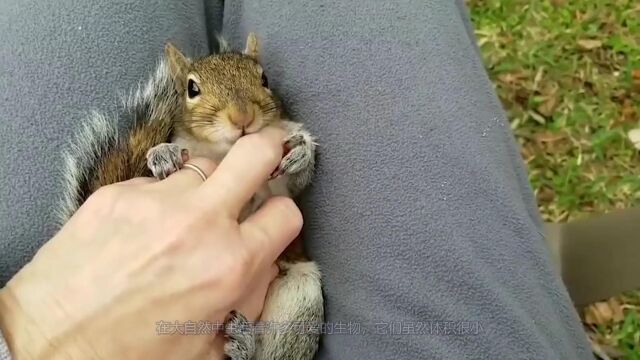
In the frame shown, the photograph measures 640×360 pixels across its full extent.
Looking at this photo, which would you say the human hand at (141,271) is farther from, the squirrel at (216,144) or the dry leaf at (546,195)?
the dry leaf at (546,195)

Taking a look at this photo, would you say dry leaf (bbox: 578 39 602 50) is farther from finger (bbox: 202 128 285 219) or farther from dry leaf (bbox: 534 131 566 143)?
finger (bbox: 202 128 285 219)

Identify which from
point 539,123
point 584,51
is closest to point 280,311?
→ point 539,123

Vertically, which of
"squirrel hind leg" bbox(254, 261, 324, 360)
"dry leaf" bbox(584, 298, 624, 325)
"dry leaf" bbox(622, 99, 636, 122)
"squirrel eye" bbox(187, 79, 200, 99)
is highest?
"squirrel eye" bbox(187, 79, 200, 99)

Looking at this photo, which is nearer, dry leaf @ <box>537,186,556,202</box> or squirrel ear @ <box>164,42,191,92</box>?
squirrel ear @ <box>164,42,191,92</box>

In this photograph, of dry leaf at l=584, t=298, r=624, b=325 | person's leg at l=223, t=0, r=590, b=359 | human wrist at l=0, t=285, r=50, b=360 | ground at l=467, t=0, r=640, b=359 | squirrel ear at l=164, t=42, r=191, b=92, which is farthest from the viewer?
ground at l=467, t=0, r=640, b=359

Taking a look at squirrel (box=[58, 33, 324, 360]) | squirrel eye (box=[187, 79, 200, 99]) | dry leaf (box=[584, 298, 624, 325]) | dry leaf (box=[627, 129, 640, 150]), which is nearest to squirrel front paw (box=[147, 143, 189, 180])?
squirrel (box=[58, 33, 324, 360])

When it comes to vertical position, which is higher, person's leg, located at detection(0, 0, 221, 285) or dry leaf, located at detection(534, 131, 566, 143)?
person's leg, located at detection(0, 0, 221, 285)

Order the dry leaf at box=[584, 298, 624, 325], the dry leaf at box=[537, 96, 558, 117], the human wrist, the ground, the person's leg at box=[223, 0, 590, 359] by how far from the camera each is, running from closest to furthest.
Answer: the human wrist → the person's leg at box=[223, 0, 590, 359] → the dry leaf at box=[584, 298, 624, 325] → the ground → the dry leaf at box=[537, 96, 558, 117]
